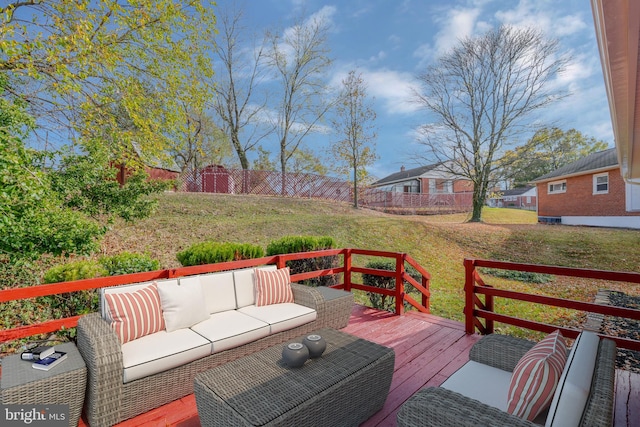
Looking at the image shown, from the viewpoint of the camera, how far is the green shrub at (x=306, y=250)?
511cm

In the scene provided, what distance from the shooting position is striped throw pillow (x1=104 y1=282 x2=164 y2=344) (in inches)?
93.0

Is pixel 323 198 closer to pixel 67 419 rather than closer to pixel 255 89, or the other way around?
pixel 255 89

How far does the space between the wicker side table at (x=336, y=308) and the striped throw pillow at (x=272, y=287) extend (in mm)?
459

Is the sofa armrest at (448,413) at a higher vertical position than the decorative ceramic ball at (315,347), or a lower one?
higher

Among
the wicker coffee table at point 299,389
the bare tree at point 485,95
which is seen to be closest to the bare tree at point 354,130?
the bare tree at point 485,95

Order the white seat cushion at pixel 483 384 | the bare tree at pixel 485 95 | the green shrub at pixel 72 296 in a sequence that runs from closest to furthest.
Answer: the white seat cushion at pixel 483 384
the green shrub at pixel 72 296
the bare tree at pixel 485 95

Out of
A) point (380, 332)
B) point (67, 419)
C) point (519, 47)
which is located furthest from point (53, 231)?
point (519, 47)

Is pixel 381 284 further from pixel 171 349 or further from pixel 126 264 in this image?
pixel 126 264

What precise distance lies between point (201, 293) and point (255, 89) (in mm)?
14769

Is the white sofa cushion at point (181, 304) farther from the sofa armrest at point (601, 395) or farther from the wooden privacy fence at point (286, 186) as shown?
the wooden privacy fence at point (286, 186)

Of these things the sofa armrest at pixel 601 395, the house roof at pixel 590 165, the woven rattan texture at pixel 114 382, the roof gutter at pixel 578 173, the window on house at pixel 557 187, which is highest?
the house roof at pixel 590 165

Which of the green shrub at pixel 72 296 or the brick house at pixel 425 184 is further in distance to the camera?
the brick house at pixel 425 184

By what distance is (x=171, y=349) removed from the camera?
229 centimetres

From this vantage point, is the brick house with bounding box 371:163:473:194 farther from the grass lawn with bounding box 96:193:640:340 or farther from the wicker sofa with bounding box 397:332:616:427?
the wicker sofa with bounding box 397:332:616:427
